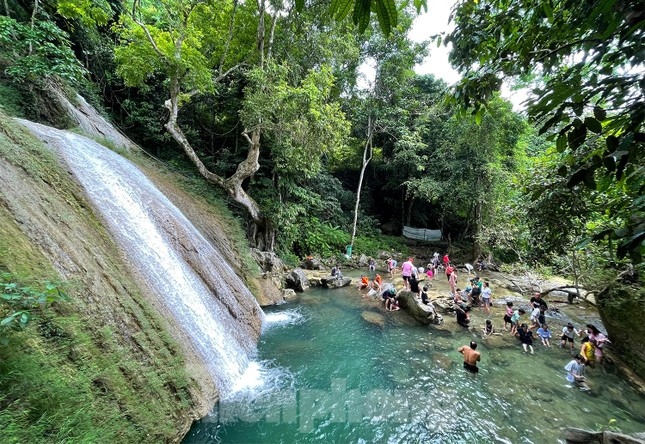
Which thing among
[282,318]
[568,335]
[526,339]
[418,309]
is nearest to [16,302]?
[282,318]

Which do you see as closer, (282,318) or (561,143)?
(561,143)

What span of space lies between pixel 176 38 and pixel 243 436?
1245cm

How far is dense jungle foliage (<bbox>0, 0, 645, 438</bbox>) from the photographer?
5.80ft

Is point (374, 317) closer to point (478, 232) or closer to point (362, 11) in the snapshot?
point (362, 11)

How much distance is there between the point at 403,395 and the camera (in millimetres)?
6574

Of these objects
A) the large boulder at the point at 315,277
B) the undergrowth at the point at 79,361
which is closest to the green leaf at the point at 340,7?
the undergrowth at the point at 79,361

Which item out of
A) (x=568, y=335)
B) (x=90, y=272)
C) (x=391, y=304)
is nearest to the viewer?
(x=90, y=272)

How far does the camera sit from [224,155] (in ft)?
52.5

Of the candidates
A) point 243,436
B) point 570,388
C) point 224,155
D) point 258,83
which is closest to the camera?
point 243,436

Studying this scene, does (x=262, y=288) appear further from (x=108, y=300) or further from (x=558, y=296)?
(x=558, y=296)

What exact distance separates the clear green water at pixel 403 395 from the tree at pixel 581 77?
5.28 metres

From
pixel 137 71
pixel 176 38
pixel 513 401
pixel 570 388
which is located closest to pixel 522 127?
pixel 570 388

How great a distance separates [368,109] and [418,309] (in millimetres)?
15702

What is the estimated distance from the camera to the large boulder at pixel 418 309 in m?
10.8
